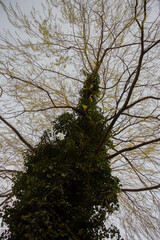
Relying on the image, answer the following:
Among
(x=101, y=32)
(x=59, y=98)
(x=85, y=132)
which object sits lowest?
(x=85, y=132)

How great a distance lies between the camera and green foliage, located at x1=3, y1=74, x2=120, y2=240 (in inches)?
80.3

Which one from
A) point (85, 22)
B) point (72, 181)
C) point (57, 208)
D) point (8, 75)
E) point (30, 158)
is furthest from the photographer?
point (85, 22)

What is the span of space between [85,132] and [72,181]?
139 centimetres

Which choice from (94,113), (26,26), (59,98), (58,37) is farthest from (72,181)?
(26,26)

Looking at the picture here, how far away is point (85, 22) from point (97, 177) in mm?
3762

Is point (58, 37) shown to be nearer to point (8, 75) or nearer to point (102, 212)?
point (8, 75)

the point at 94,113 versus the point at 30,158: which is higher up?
the point at 94,113

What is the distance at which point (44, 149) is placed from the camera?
3.26 m

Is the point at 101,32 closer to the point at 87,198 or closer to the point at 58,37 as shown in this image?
the point at 58,37

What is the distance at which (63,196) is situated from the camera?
7.89 ft

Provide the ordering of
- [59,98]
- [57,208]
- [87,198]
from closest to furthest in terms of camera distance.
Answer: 1. [57,208]
2. [87,198]
3. [59,98]

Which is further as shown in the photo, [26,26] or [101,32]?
[101,32]

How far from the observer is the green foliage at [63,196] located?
2039 mm

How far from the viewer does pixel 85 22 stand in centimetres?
410
